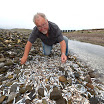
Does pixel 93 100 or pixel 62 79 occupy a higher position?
pixel 62 79

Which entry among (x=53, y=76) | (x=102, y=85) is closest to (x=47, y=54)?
(x=53, y=76)

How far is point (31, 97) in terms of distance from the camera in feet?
7.26

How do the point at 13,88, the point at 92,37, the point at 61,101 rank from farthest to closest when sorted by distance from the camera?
the point at 92,37, the point at 13,88, the point at 61,101

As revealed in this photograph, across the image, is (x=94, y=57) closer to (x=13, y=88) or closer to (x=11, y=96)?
(x=13, y=88)

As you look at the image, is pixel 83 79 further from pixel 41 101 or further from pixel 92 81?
pixel 41 101

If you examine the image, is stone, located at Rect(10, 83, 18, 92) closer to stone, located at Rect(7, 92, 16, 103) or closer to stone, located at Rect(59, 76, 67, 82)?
stone, located at Rect(7, 92, 16, 103)

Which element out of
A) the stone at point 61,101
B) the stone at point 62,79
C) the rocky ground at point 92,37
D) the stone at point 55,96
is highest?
the rocky ground at point 92,37

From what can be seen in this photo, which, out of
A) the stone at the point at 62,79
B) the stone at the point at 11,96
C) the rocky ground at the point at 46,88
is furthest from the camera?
the stone at the point at 62,79

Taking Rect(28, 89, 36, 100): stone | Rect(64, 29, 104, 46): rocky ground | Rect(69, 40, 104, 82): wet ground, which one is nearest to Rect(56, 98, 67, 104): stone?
Rect(28, 89, 36, 100): stone

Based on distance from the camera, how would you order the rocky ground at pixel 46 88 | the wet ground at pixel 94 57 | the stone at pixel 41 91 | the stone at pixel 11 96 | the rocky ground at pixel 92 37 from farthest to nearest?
the rocky ground at pixel 92 37, the wet ground at pixel 94 57, the stone at pixel 41 91, the rocky ground at pixel 46 88, the stone at pixel 11 96

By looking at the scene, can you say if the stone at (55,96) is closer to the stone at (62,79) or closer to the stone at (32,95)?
the stone at (32,95)

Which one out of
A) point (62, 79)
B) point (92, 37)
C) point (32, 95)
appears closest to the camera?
point (32, 95)

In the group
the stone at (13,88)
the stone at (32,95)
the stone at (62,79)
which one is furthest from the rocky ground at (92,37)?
the stone at (13,88)

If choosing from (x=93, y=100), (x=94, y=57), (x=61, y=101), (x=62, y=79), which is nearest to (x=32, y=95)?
(x=61, y=101)
